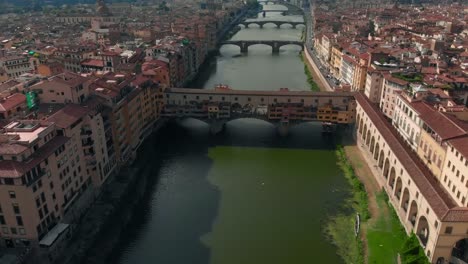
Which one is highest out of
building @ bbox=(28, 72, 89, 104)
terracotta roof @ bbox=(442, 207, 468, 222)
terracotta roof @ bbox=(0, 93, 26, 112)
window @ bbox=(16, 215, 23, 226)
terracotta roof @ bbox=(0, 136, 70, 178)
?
building @ bbox=(28, 72, 89, 104)

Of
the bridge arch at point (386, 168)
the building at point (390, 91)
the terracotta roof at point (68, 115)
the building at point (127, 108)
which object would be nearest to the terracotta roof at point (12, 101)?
the terracotta roof at point (68, 115)

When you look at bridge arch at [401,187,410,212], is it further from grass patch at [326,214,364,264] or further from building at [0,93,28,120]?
building at [0,93,28,120]

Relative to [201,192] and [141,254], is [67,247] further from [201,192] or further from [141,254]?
[201,192]

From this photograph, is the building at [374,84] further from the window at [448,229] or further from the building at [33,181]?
the building at [33,181]

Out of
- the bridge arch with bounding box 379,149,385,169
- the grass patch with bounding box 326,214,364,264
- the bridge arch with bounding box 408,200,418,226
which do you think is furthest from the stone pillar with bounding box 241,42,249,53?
the bridge arch with bounding box 408,200,418,226

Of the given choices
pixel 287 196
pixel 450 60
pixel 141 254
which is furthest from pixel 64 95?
pixel 450 60
